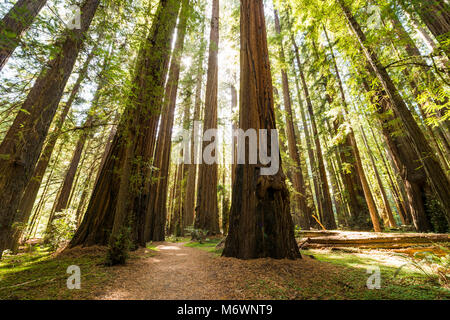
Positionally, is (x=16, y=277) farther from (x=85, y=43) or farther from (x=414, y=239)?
(x=414, y=239)

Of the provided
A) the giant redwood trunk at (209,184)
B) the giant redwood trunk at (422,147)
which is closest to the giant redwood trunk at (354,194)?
the giant redwood trunk at (209,184)

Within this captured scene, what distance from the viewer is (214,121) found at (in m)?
9.02

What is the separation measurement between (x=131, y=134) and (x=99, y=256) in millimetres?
2320

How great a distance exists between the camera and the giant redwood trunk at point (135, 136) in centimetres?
353

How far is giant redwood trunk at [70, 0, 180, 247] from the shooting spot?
139 inches

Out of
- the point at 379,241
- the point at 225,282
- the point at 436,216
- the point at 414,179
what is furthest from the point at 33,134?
the point at 436,216

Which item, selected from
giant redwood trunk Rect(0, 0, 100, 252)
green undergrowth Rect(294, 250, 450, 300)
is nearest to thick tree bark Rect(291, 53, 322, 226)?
green undergrowth Rect(294, 250, 450, 300)

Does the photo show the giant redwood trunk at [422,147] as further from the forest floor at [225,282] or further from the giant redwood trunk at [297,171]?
the giant redwood trunk at [297,171]

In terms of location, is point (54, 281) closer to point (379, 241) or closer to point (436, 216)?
point (379, 241)

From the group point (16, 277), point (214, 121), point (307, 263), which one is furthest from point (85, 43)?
point (214, 121)

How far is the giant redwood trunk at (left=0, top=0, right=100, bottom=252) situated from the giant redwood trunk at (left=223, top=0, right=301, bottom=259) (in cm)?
302

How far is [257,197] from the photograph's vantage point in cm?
310

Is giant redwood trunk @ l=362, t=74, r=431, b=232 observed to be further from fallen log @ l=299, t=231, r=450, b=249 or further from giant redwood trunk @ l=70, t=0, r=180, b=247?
giant redwood trunk @ l=70, t=0, r=180, b=247
